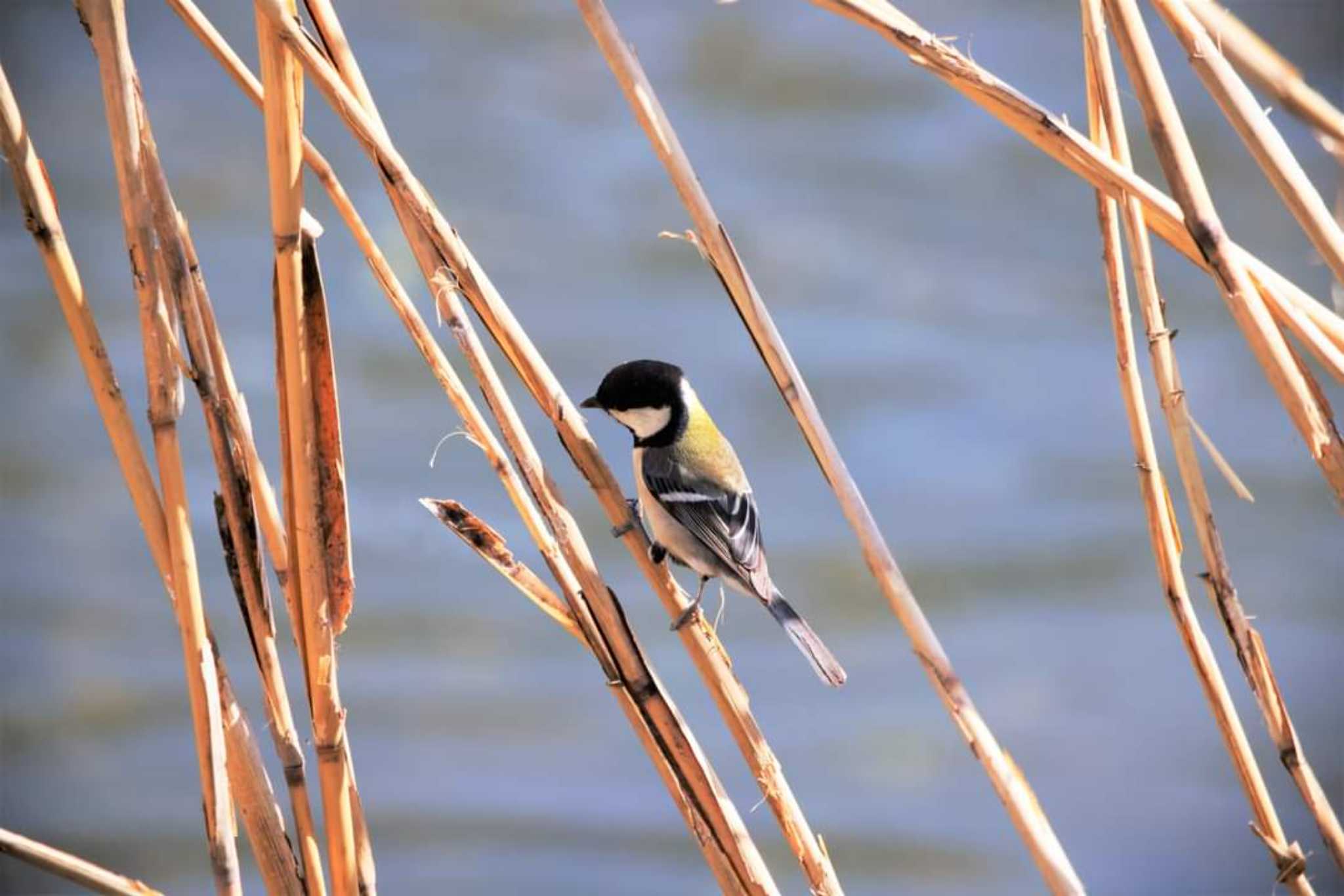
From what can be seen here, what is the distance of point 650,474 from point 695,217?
3.63 ft

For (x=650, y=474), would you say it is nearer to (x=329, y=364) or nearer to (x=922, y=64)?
(x=329, y=364)

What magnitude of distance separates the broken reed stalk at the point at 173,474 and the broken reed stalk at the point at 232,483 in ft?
0.05

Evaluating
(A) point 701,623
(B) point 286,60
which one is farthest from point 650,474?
(B) point 286,60

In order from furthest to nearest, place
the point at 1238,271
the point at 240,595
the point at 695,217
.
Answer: the point at 240,595
the point at 695,217
the point at 1238,271

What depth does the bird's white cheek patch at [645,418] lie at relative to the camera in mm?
2172

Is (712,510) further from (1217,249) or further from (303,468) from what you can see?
(1217,249)

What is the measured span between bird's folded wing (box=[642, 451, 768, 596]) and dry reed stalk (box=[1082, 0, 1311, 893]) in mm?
793

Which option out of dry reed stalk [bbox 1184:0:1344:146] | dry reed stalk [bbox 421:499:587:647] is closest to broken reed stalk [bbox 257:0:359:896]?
dry reed stalk [bbox 421:499:587:647]

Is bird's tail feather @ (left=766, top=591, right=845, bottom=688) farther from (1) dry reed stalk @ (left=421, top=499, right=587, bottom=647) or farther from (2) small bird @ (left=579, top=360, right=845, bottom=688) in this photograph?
(1) dry reed stalk @ (left=421, top=499, right=587, bottom=647)

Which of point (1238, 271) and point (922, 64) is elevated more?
point (922, 64)

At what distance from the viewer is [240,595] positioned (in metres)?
1.23

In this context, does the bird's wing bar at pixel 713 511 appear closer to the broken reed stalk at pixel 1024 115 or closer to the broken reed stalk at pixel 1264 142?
the broken reed stalk at pixel 1024 115

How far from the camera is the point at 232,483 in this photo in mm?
1182

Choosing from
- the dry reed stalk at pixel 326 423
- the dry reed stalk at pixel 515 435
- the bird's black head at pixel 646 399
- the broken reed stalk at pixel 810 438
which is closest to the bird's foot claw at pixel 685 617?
the dry reed stalk at pixel 515 435
